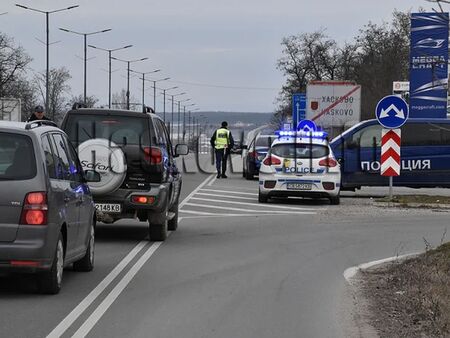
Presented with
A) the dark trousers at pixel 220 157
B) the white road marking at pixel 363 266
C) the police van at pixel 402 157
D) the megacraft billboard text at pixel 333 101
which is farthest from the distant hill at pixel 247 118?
the white road marking at pixel 363 266

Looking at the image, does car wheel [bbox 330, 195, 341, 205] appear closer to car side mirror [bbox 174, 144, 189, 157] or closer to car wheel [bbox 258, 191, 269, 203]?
car wheel [bbox 258, 191, 269, 203]

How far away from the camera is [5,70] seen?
51.0m

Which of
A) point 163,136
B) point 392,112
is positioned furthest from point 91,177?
point 392,112

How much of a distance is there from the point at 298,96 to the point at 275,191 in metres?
29.8

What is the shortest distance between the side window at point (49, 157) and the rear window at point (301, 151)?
12324 mm

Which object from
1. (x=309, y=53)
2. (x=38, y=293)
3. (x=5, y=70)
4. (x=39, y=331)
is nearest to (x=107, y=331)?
(x=39, y=331)

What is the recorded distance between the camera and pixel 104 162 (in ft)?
40.3

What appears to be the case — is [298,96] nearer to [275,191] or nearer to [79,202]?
[275,191]

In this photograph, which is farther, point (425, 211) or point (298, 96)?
point (298, 96)

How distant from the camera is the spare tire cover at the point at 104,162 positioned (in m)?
12.3

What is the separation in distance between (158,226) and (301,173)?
762cm

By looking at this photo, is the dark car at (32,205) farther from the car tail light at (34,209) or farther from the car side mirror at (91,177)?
the car side mirror at (91,177)

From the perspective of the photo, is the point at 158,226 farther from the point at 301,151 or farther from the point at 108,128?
the point at 301,151

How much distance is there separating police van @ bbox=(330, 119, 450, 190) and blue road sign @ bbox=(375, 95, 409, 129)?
2414mm
